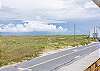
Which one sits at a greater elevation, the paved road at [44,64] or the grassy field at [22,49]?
the paved road at [44,64]

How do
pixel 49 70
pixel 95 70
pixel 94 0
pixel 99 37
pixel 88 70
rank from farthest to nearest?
1. pixel 49 70
2. pixel 99 37
3. pixel 95 70
4. pixel 88 70
5. pixel 94 0

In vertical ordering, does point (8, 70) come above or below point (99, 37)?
below

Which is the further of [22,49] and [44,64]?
[22,49]

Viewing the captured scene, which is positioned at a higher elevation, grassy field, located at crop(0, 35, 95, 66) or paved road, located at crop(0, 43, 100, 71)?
paved road, located at crop(0, 43, 100, 71)

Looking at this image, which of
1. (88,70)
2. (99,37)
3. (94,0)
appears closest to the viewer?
(94,0)

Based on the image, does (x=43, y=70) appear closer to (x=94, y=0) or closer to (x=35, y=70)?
(x=35, y=70)

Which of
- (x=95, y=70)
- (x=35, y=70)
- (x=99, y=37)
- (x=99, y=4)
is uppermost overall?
(x=99, y=4)

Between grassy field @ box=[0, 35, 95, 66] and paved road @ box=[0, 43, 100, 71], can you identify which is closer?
paved road @ box=[0, 43, 100, 71]

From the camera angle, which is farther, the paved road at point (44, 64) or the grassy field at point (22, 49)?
the grassy field at point (22, 49)

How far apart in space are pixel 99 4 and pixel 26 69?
8967 millimetres

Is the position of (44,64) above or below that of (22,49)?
above

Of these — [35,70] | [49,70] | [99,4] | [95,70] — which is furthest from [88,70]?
[35,70]

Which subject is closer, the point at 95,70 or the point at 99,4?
the point at 99,4

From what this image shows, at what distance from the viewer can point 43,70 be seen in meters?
10.5
